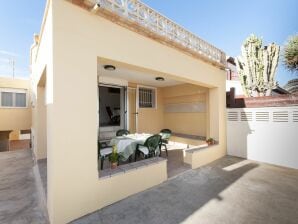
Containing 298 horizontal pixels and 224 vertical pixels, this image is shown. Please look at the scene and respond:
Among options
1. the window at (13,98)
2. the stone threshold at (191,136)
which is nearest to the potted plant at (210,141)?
the stone threshold at (191,136)

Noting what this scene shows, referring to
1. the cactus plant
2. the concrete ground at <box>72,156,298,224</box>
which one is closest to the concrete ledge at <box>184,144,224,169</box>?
the concrete ground at <box>72,156,298,224</box>

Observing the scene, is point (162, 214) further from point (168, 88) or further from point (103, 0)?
point (168, 88)

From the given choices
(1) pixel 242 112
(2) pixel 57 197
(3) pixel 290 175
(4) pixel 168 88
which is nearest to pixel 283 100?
(1) pixel 242 112

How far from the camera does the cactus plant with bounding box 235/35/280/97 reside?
668 cm

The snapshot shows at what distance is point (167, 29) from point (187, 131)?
17.8ft

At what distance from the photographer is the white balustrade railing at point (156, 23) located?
3.27 meters

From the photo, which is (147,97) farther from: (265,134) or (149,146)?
(265,134)

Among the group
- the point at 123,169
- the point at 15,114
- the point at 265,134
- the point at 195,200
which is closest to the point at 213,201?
the point at 195,200

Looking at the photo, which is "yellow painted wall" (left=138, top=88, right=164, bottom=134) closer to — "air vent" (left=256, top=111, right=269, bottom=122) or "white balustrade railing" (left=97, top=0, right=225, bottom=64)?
"white balustrade railing" (left=97, top=0, right=225, bottom=64)

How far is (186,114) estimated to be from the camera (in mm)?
8375

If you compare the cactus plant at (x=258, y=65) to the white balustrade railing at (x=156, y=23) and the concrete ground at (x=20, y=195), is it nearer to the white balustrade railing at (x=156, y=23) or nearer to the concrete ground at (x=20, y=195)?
the white balustrade railing at (x=156, y=23)

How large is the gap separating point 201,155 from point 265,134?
257 cm

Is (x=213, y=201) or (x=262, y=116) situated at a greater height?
(x=262, y=116)

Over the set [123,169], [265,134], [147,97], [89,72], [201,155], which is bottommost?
[201,155]
